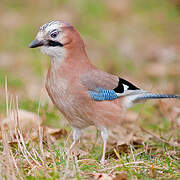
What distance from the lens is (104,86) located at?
4.48 m

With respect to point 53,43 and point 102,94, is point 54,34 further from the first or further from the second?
point 102,94

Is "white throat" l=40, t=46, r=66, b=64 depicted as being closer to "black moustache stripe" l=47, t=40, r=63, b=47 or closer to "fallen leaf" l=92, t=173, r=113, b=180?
"black moustache stripe" l=47, t=40, r=63, b=47

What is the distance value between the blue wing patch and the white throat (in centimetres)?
45

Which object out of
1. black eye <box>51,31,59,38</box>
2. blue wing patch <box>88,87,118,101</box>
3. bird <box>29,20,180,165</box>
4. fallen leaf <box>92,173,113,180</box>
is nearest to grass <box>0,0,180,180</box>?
fallen leaf <box>92,173,113,180</box>

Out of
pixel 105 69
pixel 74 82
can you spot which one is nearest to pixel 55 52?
pixel 74 82

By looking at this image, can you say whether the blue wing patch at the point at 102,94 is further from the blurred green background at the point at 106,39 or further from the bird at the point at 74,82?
the blurred green background at the point at 106,39

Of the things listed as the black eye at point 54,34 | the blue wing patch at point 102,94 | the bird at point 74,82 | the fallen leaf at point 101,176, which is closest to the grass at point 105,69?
the fallen leaf at point 101,176

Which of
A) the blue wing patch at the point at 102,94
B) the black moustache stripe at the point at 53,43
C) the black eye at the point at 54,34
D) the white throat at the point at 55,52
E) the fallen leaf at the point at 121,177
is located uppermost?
the black eye at the point at 54,34

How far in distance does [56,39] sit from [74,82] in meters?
0.46

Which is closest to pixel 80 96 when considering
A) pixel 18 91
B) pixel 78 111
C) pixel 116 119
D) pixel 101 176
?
pixel 78 111

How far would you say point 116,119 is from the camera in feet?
14.8

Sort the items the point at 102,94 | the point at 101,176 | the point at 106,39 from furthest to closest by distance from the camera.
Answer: the point at 106,39
the point at 102,94
the point at 101,176

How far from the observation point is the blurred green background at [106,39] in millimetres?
7898

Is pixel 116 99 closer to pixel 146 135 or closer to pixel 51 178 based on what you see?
pixel 146 135
